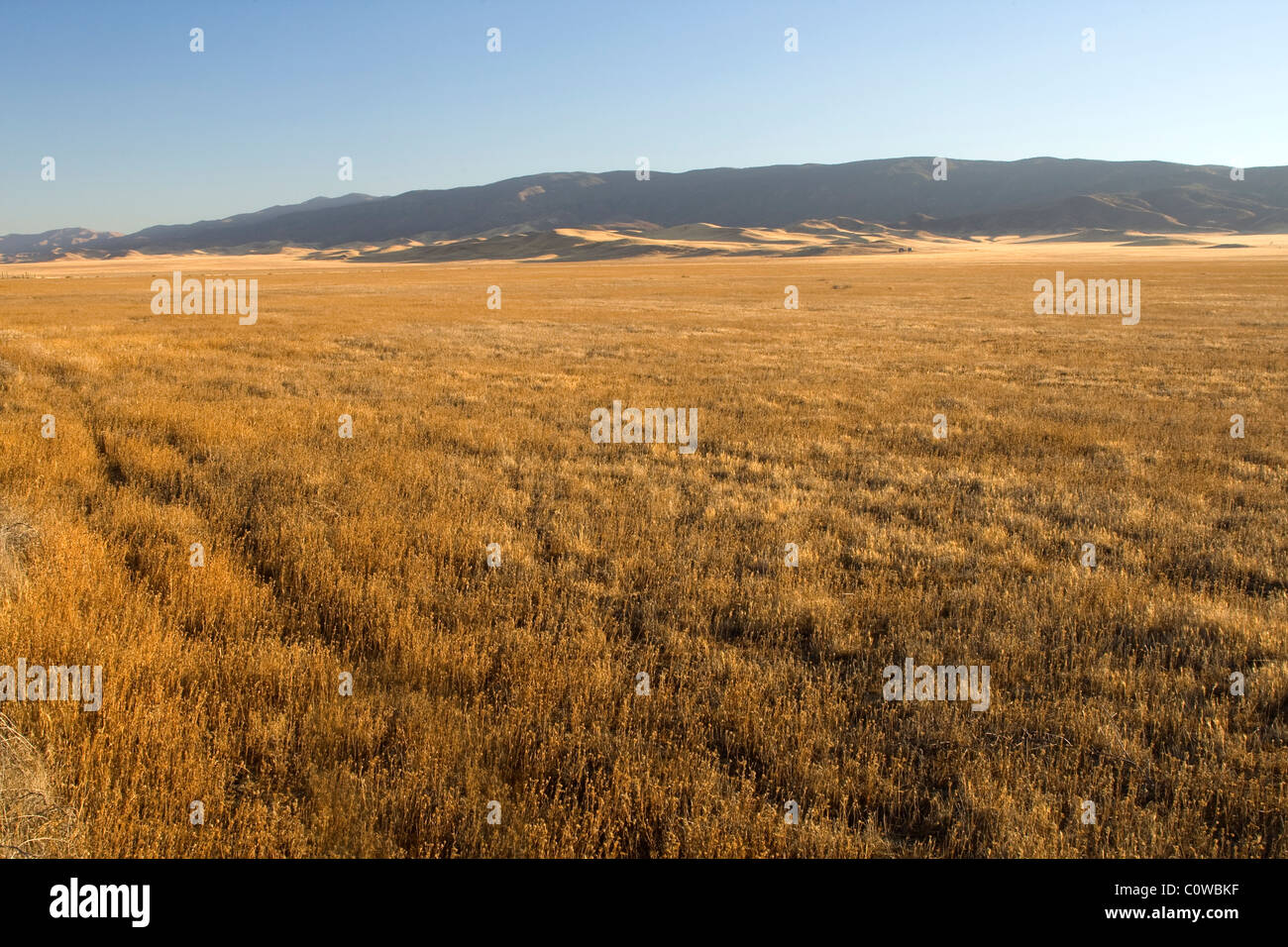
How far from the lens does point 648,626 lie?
5.58 meters

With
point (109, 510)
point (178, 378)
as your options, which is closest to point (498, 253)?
point (178, 378)

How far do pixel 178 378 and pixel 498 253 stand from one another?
150396 millimetres

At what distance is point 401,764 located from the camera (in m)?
3.95

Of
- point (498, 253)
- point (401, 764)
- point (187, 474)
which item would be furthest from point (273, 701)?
point (498, 253)

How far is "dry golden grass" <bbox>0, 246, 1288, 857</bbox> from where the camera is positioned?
141 inches

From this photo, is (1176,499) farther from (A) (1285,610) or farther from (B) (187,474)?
(B) (187,474)

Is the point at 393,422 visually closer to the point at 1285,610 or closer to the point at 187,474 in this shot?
the point at 187,474

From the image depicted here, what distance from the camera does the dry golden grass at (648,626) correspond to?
11.8ft

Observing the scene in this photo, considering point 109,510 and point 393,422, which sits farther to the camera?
point 393,422

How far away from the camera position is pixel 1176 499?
28.9 feet
